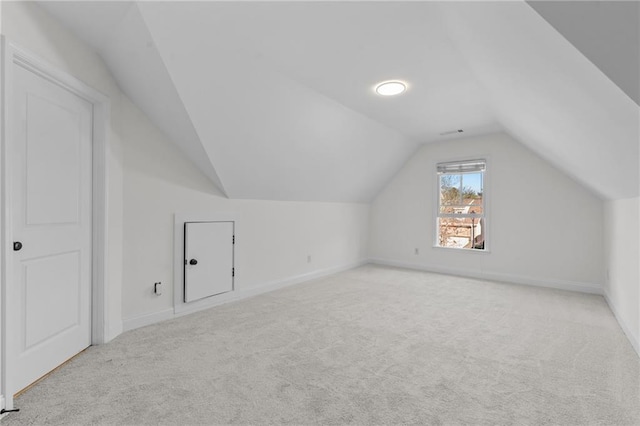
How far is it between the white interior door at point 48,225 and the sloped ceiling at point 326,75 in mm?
561

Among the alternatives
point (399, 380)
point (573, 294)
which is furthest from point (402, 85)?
point (573, 294)

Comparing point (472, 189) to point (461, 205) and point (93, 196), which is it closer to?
point (461, 205)

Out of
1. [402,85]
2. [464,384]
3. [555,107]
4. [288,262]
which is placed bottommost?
[464,384]

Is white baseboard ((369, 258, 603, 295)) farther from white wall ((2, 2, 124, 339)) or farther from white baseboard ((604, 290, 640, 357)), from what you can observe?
white wall ((2, 2, 124, 339))

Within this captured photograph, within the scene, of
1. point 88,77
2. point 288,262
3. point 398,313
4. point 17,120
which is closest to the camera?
point 17,120

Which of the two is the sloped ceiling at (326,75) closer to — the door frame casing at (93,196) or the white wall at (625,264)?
the white wall at (625,264)

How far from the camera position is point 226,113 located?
281 cm

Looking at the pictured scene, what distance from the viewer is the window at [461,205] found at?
16.9ft

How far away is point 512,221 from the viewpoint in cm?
476

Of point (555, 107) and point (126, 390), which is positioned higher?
point (555, 107)

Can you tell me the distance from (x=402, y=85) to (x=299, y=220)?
2440 millimetres

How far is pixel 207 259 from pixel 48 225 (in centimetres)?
153

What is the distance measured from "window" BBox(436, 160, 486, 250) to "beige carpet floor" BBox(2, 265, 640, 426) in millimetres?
1984

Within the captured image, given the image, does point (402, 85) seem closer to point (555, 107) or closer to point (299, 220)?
point (555, 107)
